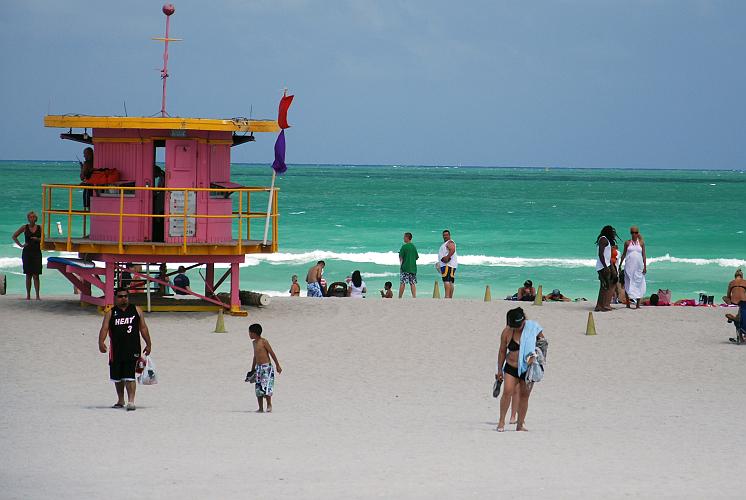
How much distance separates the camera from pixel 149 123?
65.6 ft

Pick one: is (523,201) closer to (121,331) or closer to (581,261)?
(581,261)

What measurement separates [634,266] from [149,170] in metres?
9.04

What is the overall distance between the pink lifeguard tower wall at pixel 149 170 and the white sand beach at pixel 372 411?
1.59 m

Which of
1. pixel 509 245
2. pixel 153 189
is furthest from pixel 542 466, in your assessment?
pixel 509 245

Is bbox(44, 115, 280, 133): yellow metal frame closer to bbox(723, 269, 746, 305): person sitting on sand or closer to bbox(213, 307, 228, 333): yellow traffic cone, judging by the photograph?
bbox(213, 307, 228, 333): yellow traffic cone

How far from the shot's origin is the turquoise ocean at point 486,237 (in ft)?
134

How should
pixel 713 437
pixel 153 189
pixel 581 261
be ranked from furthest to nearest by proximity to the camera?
pixel 581 261, pixel 153 189, pixel 713 437

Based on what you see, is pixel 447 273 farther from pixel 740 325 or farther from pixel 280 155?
pixel 740 325

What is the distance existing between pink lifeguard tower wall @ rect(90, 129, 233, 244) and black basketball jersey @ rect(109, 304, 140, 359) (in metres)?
7.15

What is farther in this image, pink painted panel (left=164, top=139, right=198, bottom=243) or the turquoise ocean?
the turquoise ocean

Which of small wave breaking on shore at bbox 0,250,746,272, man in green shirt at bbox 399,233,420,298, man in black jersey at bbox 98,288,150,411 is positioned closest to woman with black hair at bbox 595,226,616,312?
man in green shirt at bbox 399,233,420,298

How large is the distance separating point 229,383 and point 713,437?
6.32m

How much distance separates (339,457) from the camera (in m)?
11.3

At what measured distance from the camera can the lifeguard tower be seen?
20.1 m
